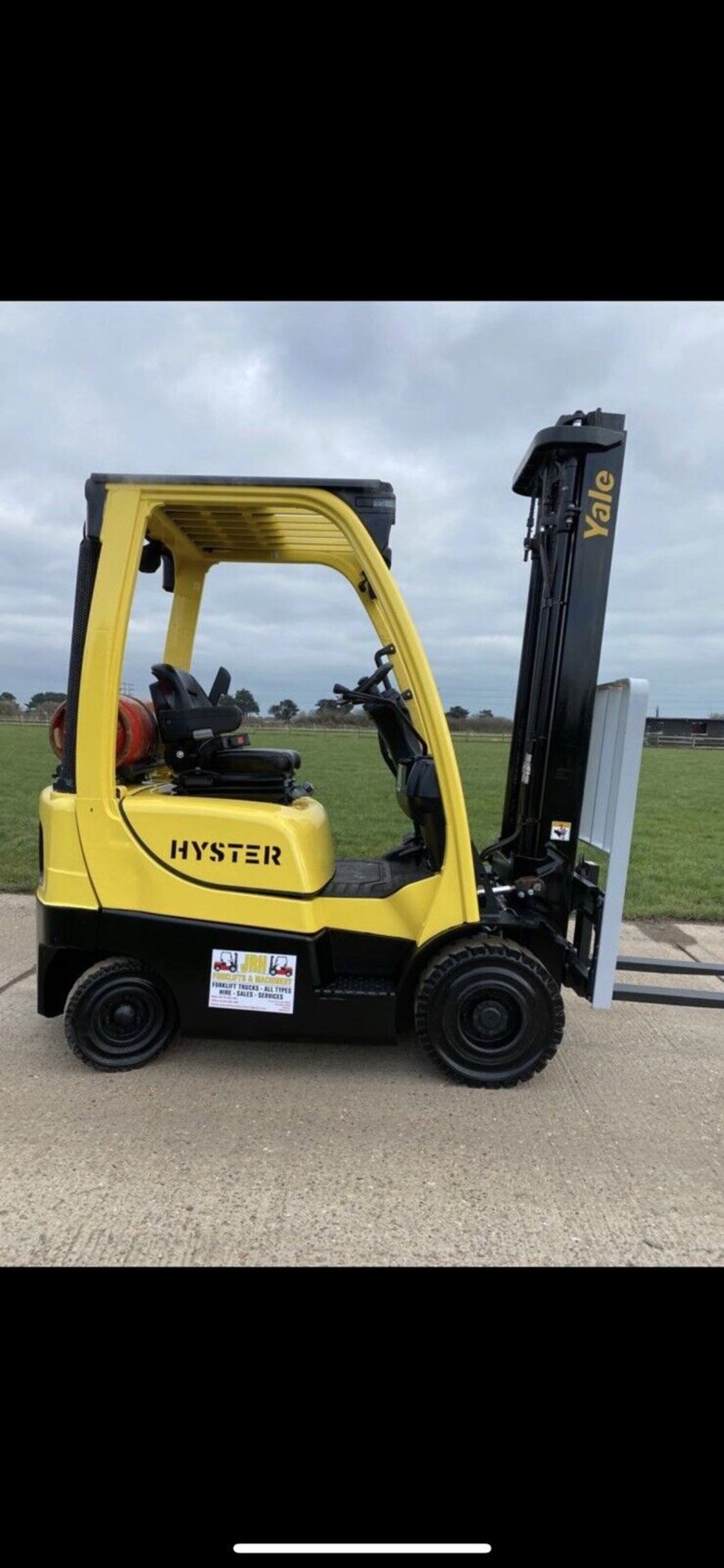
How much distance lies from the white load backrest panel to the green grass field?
3.20 m

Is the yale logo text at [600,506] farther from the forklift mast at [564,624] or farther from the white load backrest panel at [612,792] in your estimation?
the white load backrest panel at [612,792]

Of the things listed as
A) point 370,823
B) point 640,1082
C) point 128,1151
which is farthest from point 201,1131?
point 370,823

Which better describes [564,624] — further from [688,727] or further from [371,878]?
[688,727]

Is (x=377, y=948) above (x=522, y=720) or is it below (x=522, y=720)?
below

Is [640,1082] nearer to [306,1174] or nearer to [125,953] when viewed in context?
[306,1174]

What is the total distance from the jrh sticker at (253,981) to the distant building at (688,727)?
39806 mm

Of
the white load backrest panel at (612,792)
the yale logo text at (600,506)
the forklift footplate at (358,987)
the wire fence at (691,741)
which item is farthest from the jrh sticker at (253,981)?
the wire fence at (691,741)

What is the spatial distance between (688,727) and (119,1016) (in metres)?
49.2

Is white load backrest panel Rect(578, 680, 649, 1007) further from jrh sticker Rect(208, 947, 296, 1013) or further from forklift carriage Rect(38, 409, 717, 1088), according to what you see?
jrh sticker Rect(208, 947, 296, 1013)

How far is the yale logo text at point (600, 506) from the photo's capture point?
345cm

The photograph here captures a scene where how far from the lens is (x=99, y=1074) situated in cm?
350

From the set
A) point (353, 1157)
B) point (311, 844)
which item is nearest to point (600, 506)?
point (311, 844)

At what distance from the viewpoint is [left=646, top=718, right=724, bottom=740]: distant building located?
139ft

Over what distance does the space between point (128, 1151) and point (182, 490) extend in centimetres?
276
